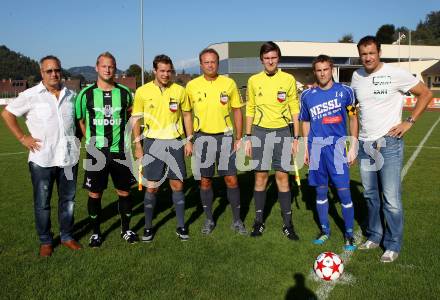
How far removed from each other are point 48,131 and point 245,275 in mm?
2688

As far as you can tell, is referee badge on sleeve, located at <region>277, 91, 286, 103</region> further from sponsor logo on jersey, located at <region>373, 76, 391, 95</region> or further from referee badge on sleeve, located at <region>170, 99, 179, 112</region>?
referee badge on sleeve, located at <region>170, 99, 179, 112</region>

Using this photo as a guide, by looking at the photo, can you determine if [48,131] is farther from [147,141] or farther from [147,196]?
[147,196]

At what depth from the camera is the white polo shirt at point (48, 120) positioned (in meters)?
4.35

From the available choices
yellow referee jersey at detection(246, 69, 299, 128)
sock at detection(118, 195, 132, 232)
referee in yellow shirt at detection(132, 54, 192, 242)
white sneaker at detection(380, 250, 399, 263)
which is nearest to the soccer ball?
white sneaker at detection(380, 250, 399, 263)

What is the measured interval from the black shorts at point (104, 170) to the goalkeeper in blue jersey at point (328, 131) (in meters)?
2.27

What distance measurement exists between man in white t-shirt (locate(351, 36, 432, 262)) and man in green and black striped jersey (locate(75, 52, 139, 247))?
109 inches

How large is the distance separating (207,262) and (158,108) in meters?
1.91

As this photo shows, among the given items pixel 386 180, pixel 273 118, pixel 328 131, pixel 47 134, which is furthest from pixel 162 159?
pixel 386 180

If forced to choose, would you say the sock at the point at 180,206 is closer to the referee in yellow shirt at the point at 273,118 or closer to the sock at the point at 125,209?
the sock at the point at 125,209

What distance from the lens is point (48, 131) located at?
4.44 m

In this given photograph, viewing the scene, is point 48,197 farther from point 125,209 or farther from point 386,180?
point 386,180

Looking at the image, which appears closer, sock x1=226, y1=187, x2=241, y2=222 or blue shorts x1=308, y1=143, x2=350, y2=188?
blue shorts x1=308, y1=143, x2=350, y2=188

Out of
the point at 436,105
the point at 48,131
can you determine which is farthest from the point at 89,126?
the point at 436,105

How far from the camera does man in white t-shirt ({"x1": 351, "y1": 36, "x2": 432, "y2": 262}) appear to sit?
4.14 m
